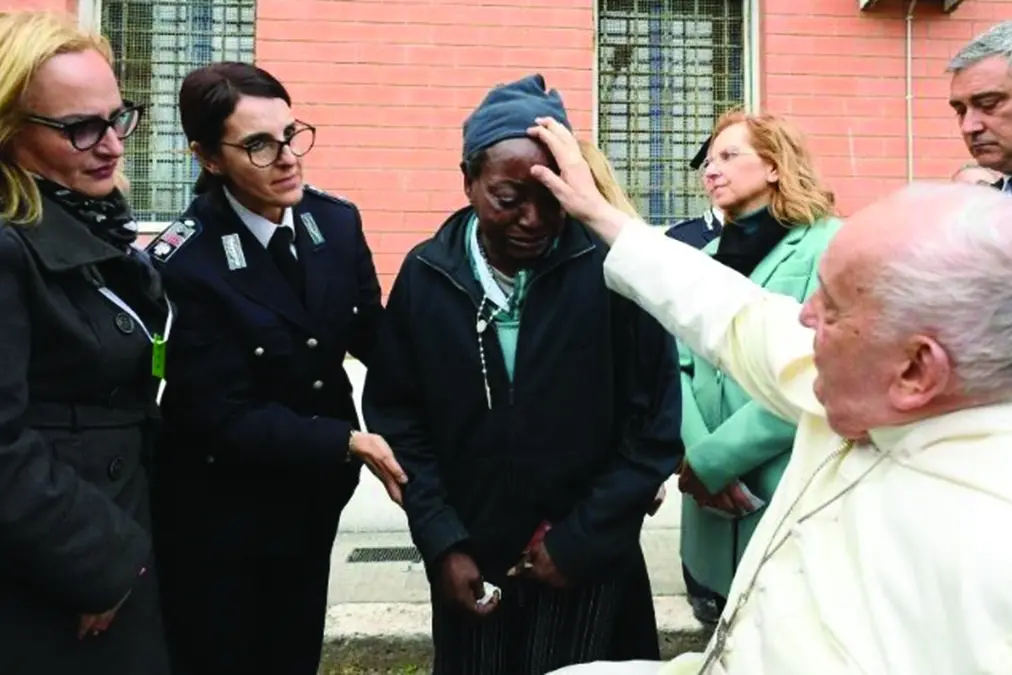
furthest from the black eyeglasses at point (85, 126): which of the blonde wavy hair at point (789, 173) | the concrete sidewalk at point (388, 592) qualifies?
the concrete sidewalk at point (388, 592)

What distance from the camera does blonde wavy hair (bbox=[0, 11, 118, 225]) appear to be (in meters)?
1.62

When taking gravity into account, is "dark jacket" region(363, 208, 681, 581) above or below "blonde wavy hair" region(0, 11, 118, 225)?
below

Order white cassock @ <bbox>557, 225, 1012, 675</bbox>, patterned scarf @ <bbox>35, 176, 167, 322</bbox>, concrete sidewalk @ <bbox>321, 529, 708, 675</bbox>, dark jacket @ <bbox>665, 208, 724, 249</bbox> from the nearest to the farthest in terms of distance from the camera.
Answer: white cassock @ <bbox>557, 225, 1012, 675</bbox> < patterned scarf @ <bbox>35, 176, 167, 322</bbox> < concrete sidewalk @ <bbox>321, 529, 708, 675</bbox> < dark jacket @ <bbox>665, 208, 724, 249</bbox>

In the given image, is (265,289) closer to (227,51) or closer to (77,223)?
(77,223)

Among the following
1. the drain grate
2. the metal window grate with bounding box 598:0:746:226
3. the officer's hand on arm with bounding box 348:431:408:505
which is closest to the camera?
the officer's hand on arm with bounding box 348:431:408:505

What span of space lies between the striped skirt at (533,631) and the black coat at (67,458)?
25.6 inches

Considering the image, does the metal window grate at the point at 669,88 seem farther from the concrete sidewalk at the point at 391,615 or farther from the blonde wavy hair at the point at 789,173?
the blonde wavy hair at the point at 789,173

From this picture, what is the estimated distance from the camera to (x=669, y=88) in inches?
239

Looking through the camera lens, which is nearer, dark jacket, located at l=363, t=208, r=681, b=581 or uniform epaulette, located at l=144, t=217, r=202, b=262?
dark jacket, located at l=363, t=208, r=681, b=581

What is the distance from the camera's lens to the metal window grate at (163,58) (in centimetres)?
575

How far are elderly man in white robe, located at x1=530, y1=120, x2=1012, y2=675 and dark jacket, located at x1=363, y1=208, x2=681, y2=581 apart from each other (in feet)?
1.83

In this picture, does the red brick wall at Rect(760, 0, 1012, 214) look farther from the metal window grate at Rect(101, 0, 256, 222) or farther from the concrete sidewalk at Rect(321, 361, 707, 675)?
the metal window grate at Rect(101, 0, 256, 222)

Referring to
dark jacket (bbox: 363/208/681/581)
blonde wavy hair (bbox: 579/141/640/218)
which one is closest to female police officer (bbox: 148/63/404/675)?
dark jacket (bbox: 363/208/681/581)

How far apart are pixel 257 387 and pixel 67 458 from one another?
2.06 feet
